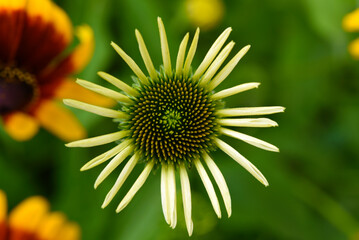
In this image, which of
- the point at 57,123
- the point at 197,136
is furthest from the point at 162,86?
the point at 57,123

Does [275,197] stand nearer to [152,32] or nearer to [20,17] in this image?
[152,32]

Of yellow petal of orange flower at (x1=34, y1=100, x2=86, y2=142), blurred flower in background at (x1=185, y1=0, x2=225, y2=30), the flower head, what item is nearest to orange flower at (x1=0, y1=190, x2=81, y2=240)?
yellow petal of orange flower at (x1=34, y1=100, x2=86, y2=142)

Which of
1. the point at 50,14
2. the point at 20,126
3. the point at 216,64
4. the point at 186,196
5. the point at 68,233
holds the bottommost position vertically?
the point at 68,233

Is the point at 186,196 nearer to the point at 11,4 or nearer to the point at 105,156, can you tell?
the point at 105,156

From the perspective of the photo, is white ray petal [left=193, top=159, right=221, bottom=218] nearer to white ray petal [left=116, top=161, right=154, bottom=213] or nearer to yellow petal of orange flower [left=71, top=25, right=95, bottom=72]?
white ray petal [left=116, top=161, right=154, bottom=213]

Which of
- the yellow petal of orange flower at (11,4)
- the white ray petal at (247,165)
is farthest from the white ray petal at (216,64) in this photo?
the yellow petal of orange flower at (11,4)

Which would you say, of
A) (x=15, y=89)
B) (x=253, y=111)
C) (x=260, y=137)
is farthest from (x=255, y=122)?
(x=260, y=137)
